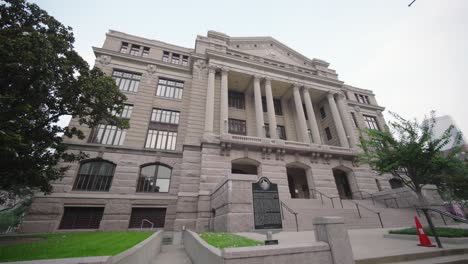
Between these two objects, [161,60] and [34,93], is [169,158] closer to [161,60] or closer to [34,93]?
[34,93]

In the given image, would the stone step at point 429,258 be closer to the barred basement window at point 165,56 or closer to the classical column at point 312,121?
the classical column at point 312,121

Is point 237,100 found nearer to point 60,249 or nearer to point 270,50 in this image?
point 270,50

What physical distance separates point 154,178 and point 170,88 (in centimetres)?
1125

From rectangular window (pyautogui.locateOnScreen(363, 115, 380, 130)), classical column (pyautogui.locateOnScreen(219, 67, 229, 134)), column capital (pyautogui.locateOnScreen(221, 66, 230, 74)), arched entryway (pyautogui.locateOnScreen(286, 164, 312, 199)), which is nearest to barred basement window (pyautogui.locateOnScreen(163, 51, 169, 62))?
column capital (pyautogui.locateOnScreen(221, 66, 230, 74))

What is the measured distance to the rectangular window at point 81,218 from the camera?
49.3 ft

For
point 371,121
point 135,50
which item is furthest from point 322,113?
point 135,50

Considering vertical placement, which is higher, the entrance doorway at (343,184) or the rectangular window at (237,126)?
the rectangular window at (237,126)

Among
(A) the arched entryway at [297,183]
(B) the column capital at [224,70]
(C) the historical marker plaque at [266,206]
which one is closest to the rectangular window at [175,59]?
(B) the column capital at [224,70]

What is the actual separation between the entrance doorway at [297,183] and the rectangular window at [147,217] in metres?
14.6

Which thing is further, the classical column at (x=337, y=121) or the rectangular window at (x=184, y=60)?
the rectangular window at (x=184, y=60)

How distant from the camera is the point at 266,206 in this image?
20.0 feet

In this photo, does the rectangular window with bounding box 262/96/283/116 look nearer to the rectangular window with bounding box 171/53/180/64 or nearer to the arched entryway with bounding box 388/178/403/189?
the rectangular window with bounding box 171/53/180/64

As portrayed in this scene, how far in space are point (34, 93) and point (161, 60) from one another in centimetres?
1715

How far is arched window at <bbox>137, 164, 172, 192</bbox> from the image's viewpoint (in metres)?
17.7
